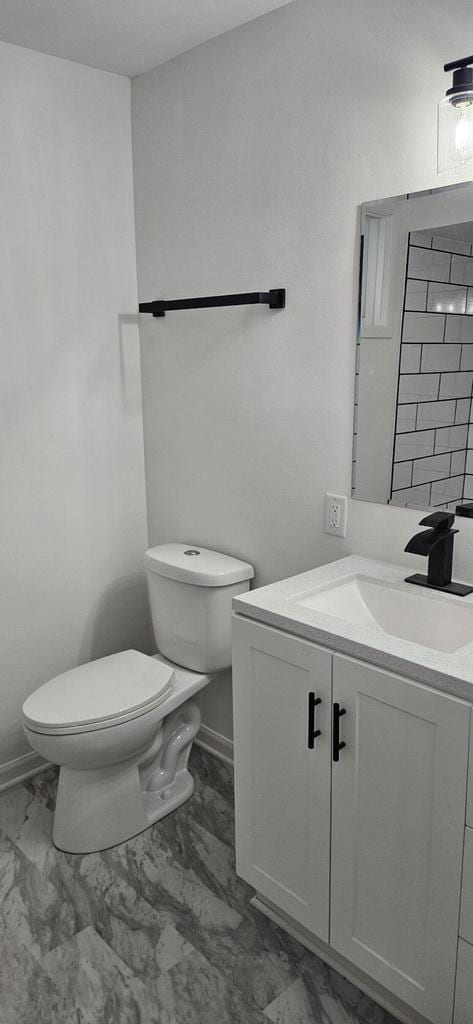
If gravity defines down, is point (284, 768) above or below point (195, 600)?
below

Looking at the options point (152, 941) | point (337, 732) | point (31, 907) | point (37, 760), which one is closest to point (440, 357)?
point (337, 732)

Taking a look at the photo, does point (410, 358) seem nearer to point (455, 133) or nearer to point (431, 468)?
point (431, 468)

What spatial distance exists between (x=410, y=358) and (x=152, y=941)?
1581 mm

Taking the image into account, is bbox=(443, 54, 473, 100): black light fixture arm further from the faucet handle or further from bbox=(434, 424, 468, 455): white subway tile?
the faucet handle

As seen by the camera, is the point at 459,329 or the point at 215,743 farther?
the point at 215,743

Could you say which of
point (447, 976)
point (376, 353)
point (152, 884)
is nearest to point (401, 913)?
point (447, 976)

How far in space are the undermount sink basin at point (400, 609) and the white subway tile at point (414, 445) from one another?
0.32 m

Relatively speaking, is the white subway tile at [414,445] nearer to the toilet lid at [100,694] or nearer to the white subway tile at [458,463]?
the white subway tile at [458,463]

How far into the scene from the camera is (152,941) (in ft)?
6.01

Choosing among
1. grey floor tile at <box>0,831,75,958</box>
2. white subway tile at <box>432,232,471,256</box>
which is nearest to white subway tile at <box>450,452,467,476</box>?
white subway tile at <box>432,232,471,256</box>

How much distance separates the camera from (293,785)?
167 cm

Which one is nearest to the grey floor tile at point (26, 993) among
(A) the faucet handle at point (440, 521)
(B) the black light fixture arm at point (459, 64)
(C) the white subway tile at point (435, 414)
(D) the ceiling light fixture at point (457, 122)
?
(A) the faucet handle at point (440, 521)

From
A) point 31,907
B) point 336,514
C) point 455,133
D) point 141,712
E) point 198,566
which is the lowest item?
point 31,907

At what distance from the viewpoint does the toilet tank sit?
2.25 m
